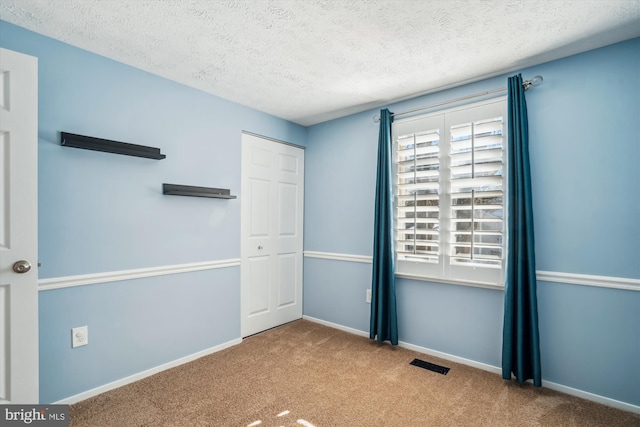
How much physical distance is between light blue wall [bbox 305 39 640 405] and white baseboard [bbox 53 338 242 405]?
1.95 m

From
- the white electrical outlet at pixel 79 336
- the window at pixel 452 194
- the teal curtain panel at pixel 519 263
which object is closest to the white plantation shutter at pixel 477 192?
the window at pixel 452 194

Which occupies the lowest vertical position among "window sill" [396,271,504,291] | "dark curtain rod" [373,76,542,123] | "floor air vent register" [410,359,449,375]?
"floor air vent register" [410,359,449,375]

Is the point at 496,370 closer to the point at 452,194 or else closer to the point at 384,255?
the point at 384,255

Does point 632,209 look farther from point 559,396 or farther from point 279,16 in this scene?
point 279,16

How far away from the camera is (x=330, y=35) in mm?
2000

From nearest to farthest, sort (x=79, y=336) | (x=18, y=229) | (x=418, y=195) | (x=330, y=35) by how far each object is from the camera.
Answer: (x=18, y=229) < (x=330, y=35) < (x=79, y=336) < (x=418, y=195)

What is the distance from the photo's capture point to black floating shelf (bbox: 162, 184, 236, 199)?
8.47 ft

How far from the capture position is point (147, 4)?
1.72 m

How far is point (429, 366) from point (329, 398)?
0.99 meters

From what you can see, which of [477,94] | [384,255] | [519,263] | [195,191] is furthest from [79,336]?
[477,94]

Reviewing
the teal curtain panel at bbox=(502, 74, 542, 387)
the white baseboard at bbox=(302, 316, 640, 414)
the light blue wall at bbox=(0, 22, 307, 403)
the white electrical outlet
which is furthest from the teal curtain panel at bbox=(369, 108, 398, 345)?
the white electrical outlet

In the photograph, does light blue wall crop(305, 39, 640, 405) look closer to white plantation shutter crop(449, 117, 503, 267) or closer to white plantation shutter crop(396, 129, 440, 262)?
white plantation shutter crop(449, 117, 503, 267)

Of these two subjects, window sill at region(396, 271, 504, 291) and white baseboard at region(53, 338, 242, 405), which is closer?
white baseboard at region(53, 338, 242, 405)

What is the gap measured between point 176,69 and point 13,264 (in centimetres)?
170
